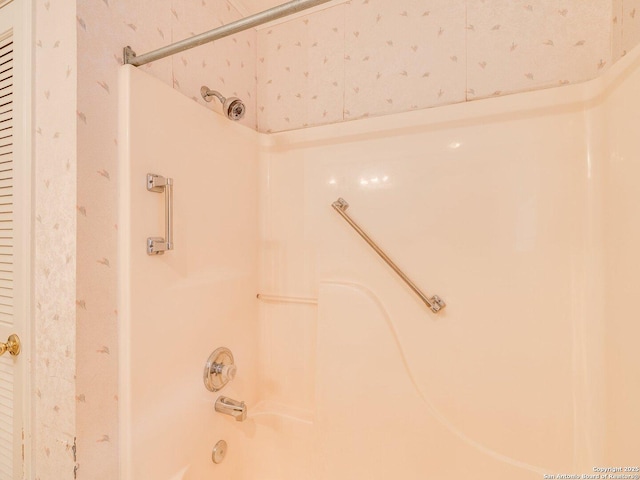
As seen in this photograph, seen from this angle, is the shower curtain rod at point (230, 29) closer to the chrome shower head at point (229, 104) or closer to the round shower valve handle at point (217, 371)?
the chrome shower head at point (229, 104)

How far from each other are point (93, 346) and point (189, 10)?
1.31 meters

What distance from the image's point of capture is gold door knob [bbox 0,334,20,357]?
88 cm

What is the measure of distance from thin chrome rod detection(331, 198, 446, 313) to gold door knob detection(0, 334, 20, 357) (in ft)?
4.05

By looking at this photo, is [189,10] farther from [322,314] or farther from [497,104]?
[322,314]

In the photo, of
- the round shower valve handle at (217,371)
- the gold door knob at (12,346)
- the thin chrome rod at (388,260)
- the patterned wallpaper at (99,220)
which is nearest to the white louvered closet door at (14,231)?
the gold door knob at (12,346)

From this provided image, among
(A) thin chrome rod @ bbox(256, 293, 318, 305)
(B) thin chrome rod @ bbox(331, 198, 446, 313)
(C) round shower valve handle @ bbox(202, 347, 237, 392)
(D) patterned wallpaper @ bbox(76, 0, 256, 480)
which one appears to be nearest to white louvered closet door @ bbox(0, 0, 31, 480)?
(D) patterned wallpaper @ bbox(76, 0, 256, 480)

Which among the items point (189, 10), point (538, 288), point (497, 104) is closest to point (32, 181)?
point (189, 10)

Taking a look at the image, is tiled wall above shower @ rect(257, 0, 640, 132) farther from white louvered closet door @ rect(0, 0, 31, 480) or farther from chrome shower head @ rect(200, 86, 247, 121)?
white louvered closet door @ rect(0, 0, 31, 480)

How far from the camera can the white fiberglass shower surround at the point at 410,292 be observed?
88 centimetres

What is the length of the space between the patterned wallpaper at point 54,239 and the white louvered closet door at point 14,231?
0.16 ft

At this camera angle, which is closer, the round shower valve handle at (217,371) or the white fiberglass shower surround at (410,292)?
the white fiberglass shower surround at (410,292)

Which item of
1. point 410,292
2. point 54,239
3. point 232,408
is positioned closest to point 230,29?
point 54,239

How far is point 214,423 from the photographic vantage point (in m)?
1.13

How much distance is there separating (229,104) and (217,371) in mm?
1099
